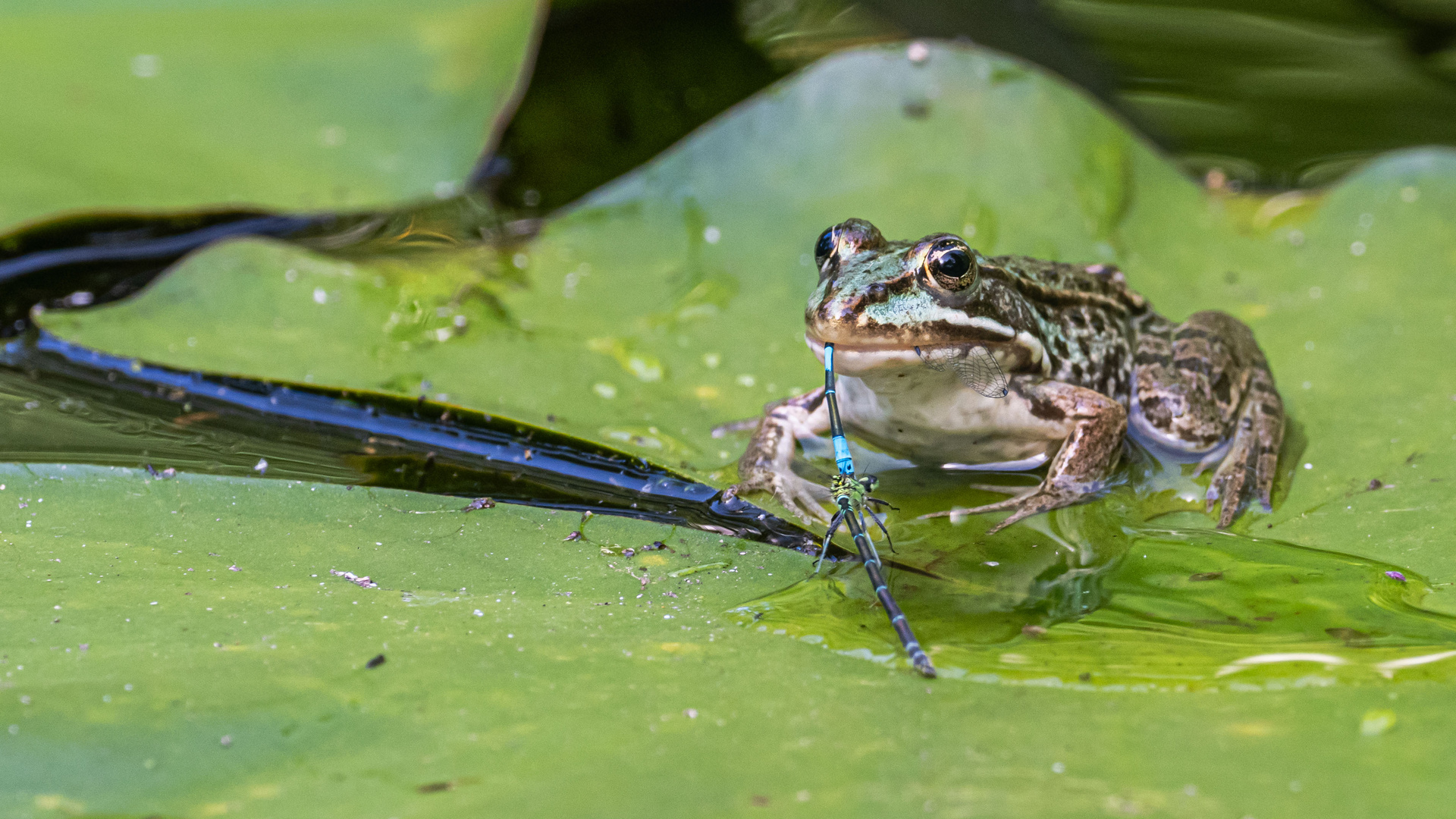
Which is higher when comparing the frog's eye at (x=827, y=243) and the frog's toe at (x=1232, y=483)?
the frog's eye at (x=827, y=243)

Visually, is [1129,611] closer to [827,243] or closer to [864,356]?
[864,356]

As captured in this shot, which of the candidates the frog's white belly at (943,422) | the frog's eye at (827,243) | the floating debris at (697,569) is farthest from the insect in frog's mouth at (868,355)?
the floating debris at (697,569)

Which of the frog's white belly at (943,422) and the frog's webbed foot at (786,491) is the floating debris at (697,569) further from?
the frog's white belly at (943,422)

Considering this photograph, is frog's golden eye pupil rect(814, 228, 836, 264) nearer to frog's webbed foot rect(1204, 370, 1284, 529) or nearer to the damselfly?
the damselfly

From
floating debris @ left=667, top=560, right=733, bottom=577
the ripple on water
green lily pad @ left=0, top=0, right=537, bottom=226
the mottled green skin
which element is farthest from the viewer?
green lily pad @ left=0, top=0, right=537, bottom=226

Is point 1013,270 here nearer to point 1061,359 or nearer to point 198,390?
point 1061,359

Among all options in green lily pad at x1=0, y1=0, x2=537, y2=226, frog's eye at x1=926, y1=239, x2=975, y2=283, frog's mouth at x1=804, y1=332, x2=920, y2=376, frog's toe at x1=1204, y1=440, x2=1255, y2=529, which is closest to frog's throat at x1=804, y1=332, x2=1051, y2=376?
frog's mouth at x1=804, y1=332, x2=920, y2=376

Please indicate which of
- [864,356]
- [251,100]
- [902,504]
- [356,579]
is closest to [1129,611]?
[902,504]
